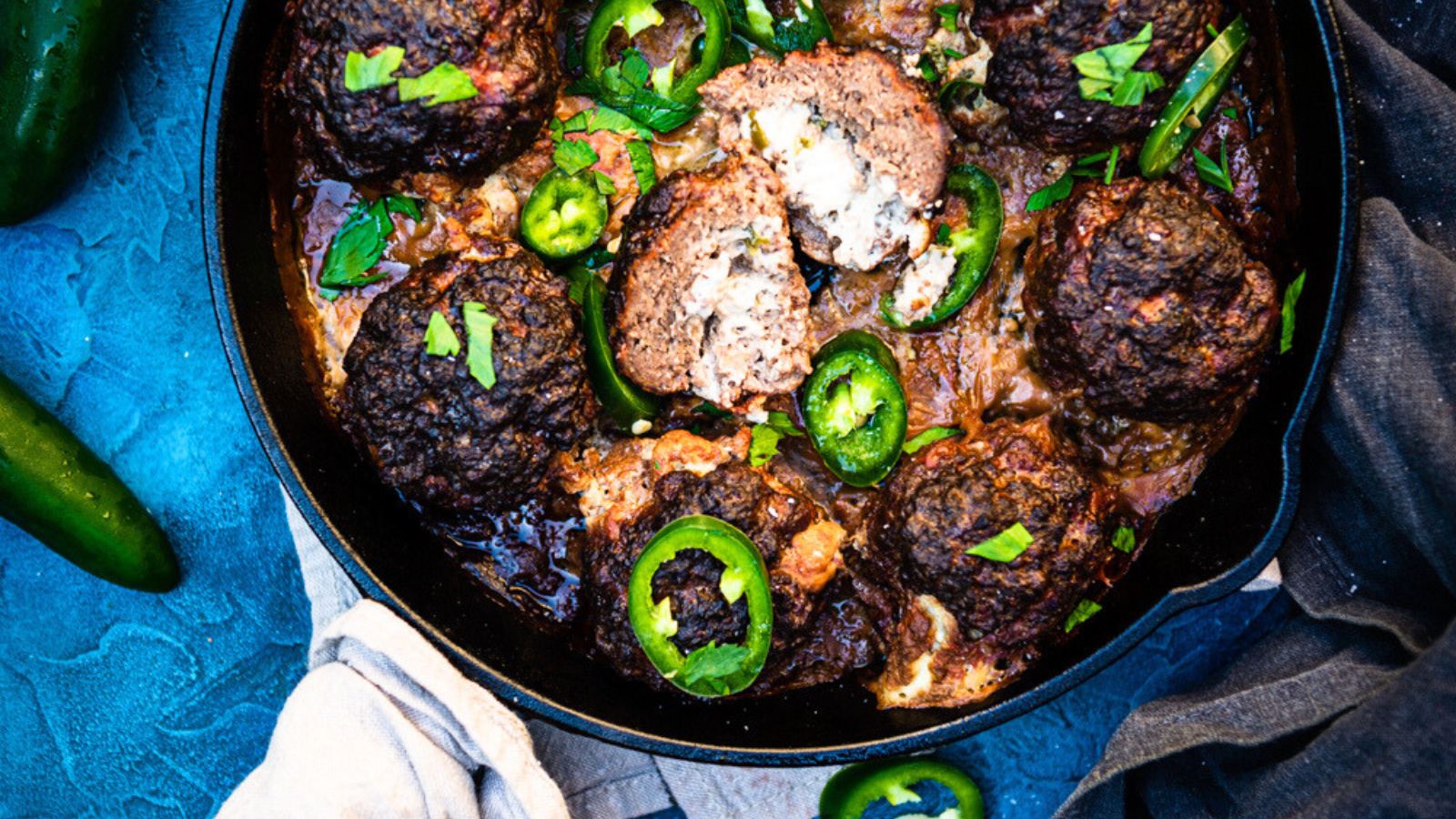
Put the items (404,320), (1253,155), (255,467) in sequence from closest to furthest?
(404,320) < (1253,155) < (255,467)

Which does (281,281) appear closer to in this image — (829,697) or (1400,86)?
(829,697)

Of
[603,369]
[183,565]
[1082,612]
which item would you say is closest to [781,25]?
[603,369]

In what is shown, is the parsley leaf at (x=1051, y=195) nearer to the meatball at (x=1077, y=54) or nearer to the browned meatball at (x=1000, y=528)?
the meatball at (x=1077, y=54)

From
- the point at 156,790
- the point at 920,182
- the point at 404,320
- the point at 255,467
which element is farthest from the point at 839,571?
the point at 156,790

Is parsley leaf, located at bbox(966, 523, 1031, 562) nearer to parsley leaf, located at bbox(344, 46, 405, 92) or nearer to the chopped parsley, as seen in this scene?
the chopped parsley

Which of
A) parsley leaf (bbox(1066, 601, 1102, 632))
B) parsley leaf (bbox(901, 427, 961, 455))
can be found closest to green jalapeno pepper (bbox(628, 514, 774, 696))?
parsley leaf (bbox(901, 427, 961, 455))

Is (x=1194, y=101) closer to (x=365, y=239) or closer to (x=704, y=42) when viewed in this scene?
(x=704, y=42)
